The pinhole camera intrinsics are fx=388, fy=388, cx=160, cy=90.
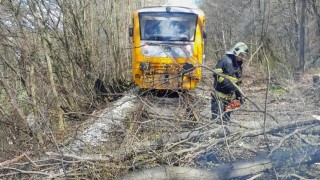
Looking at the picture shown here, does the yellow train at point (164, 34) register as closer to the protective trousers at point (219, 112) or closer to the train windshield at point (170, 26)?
the train windshield at point (170, 26)

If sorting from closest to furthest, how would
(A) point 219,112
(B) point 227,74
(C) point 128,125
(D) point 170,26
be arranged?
(A) point 219,112 → (C) point 128,125 → (B) point 227,74 → (D) point 170,26

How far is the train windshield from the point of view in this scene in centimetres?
1128

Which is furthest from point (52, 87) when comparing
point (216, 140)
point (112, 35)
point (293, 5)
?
point (293, 5)

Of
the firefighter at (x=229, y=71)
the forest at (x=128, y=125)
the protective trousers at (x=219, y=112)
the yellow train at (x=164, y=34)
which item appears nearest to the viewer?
the forest at (x=128, y=125)

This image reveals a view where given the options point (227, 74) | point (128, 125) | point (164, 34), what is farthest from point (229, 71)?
point (164, 34)

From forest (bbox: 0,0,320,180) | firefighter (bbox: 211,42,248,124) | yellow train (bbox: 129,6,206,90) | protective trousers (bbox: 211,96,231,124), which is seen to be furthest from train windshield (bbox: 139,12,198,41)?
protective trousers (bbox: 211,96,231,124)

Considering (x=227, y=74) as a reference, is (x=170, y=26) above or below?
above

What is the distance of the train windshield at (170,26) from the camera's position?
37.0 feet

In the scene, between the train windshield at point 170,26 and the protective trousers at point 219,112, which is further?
the train windshield at point 170,26

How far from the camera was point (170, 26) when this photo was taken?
1128 centimetres

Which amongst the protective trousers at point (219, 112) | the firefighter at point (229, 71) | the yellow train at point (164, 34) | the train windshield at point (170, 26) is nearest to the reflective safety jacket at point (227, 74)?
the firefighter at point (229, 71)

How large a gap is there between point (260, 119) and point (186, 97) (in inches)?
45.4

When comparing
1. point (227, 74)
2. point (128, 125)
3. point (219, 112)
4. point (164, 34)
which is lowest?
point (128, 125)

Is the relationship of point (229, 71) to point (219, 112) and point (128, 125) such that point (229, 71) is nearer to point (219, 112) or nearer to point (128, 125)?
point (219, 112)
